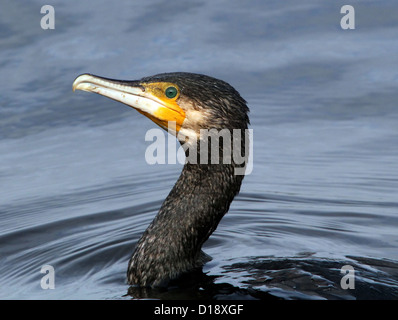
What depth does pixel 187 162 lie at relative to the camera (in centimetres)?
616

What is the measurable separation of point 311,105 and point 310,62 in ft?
2.26

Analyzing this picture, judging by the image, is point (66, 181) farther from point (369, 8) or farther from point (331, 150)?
point (369, 8)

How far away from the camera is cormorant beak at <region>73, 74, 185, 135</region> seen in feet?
19.7

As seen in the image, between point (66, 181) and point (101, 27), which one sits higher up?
point (101, 27)

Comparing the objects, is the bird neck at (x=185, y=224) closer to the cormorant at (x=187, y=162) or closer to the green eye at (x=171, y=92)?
the cormorant at (x=187, y=162)

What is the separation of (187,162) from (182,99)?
441mm

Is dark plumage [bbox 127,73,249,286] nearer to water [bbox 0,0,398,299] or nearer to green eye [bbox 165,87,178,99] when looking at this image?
green eye [bbox 165,87,178,99]

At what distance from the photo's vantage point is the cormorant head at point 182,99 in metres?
5.91

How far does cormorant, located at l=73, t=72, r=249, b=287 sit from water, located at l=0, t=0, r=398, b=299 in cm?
23

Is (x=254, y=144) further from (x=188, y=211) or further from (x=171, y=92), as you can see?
(x=171, y=92)

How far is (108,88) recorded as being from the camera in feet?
19.7

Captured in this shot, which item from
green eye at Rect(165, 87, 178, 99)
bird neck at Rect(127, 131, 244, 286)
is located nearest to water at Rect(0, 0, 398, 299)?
bird neck at Rect(127, 131, 244, 286)
